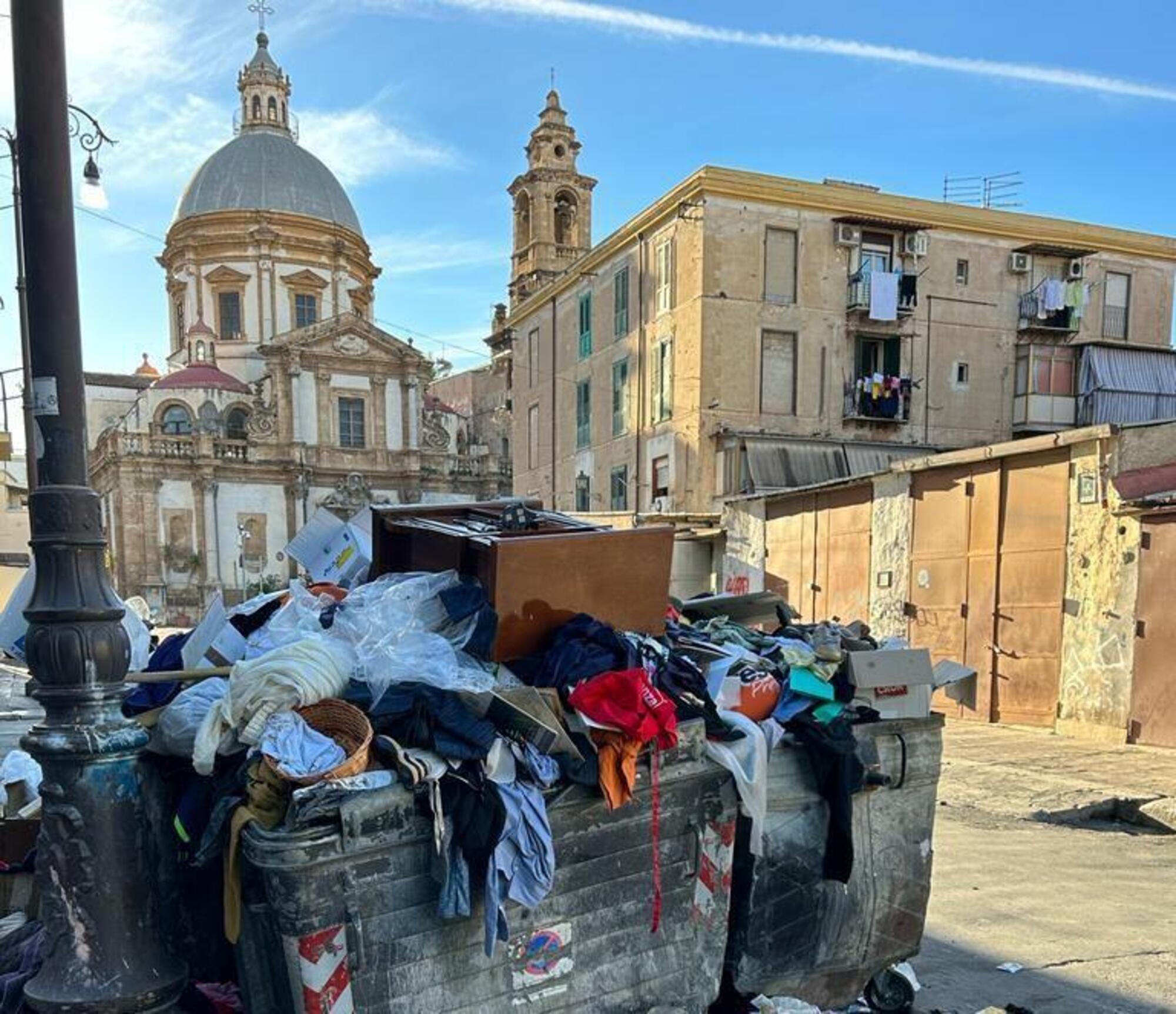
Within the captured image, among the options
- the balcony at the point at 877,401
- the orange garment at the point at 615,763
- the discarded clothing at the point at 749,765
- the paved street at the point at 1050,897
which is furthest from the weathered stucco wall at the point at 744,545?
the orange garment at the point at 615,763

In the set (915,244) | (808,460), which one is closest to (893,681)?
(808,460)

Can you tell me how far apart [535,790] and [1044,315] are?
2301 centimetres

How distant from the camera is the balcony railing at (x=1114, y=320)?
21.9m

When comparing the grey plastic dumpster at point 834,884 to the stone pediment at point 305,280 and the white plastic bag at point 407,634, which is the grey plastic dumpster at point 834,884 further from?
the stone pediment at point 305,280

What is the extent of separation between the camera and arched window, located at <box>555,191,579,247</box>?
36438 millimetres

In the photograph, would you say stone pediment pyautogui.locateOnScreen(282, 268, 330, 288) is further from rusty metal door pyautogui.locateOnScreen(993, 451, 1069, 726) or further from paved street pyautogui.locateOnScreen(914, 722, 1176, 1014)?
paved street pyautogui.locateOnScreen(914, 722, 1176, 1014)

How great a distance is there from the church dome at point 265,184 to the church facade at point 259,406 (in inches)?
3.8

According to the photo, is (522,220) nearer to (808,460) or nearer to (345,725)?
(808,460)

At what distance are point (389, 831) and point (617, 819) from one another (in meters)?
0.72

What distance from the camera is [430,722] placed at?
2.35 metres

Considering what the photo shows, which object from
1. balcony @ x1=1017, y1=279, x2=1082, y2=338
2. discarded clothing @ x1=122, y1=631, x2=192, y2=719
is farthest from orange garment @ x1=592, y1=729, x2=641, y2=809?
balcony @ x1=1017, y1=279, x2=1082, y2=338

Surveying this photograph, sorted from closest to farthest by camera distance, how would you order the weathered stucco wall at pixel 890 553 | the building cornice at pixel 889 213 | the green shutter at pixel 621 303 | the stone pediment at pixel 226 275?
the weathered stucco wall at pixel 890 553 → the building cornice at pixel 889 213 → the green shutter at pixel 621 303 → the stone pediment at pixel 226 275

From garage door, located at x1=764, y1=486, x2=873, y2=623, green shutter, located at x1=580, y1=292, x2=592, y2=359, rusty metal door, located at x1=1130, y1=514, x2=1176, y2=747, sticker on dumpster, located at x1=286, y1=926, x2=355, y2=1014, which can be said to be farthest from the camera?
green shutter, located at x1=580, y1=292, x2=592, y2=359

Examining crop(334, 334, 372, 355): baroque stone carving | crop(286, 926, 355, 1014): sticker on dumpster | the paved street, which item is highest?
crop(334, 334, 372, 355): baroque stone carving
